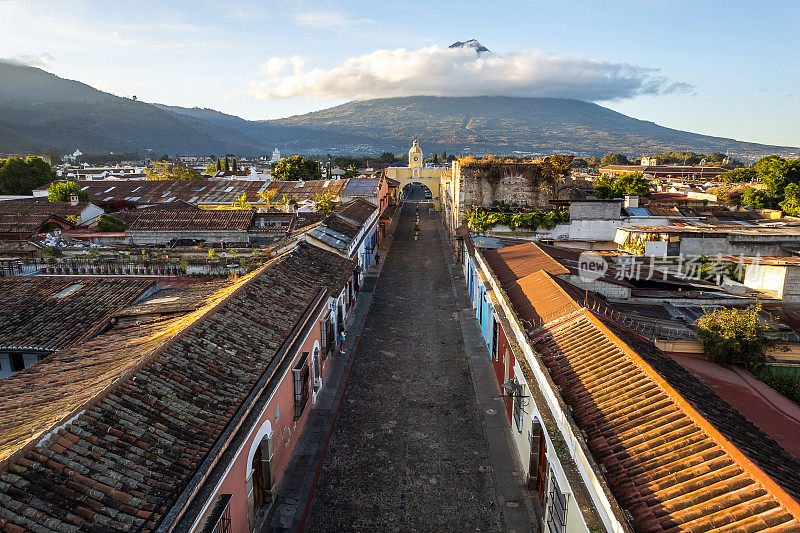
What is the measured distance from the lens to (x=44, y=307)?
1252 centimetres

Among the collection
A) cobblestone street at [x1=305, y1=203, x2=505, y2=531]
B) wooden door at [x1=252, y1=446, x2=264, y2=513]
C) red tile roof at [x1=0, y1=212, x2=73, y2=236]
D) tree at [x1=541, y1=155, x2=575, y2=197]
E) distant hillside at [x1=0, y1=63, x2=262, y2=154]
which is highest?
distant hillside at [x1=0, y1=63, x2=262, y2=154]

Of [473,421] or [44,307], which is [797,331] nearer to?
[473,421]

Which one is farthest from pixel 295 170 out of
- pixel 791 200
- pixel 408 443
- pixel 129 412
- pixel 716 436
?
pixel 716 436

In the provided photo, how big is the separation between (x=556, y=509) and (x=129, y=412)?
22.4ft

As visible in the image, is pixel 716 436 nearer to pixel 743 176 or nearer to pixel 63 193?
pixel 63 193

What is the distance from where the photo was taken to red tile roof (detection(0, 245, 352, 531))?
5.13 metres

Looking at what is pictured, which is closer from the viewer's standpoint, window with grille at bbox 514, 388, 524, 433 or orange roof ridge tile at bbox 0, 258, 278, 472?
orange roof ridge tile at bbox 0, 258, 278, 472

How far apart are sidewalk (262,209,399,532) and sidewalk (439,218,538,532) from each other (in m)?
4.08

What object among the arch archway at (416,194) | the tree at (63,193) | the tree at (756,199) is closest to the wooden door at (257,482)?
the tree at (63,193)

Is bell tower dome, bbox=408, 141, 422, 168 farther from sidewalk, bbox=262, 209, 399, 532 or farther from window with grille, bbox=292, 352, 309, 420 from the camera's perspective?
window with grille, bbox=292, 352, 309, 420

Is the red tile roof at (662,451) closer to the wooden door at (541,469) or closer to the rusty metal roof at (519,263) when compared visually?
the wooden door at (541,469)

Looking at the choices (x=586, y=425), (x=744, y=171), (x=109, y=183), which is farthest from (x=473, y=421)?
(x=744, y=171)

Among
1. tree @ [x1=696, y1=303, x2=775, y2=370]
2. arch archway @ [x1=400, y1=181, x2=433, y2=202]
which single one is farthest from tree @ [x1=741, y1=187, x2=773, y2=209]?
arch archway @ [x1=400, y1=181, x2=433, y2=202]

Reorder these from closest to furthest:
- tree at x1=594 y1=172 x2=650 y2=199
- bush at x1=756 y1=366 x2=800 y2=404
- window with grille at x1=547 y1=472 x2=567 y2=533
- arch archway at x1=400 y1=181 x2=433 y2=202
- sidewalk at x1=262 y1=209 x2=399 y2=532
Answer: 1. window with grille at x1=547 y1=472 x2=567 y2=533
2. sidewalk at x1=262 y1=209 x2=399 y2=532
3. bush at x1=756 y1=366 x2=800 y2=404
4. tree at x1=594 y1=172 x2=650 y2=199
5. arch archway at x1=400 y1=181 x2=433 y2=202
